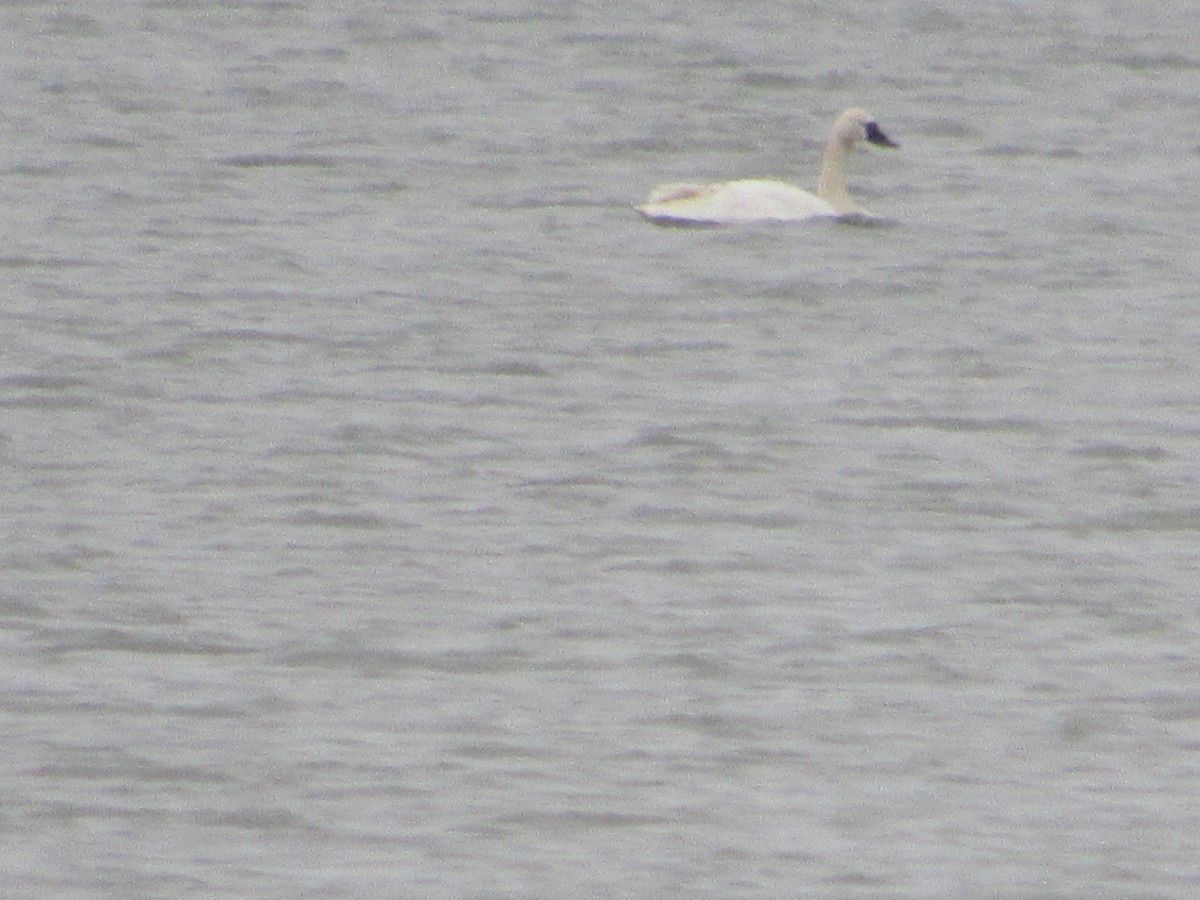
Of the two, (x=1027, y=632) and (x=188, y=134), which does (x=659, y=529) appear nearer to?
(x=1027, y=632)

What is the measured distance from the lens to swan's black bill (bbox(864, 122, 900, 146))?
18.2 m

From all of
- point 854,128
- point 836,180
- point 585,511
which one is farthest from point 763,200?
point 585,511

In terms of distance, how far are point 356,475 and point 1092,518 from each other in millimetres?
2153

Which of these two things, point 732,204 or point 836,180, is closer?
point 732,204

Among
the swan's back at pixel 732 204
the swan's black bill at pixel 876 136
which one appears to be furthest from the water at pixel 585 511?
the swan's black bill at pixel 876 136

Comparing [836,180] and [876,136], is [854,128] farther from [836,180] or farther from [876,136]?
[836,180]

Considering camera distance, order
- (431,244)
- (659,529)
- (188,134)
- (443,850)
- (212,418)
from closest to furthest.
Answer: (443,850), (659,529), (212,418), (431,244), (188,134)

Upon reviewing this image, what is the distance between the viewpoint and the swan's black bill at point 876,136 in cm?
1817

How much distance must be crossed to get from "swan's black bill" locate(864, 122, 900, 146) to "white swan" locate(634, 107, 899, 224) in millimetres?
107

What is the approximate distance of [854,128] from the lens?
1800 centimetres

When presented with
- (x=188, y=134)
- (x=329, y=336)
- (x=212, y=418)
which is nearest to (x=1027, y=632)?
(x=212, y=418)

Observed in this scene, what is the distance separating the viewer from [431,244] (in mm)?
15969

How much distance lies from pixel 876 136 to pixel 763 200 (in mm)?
1552

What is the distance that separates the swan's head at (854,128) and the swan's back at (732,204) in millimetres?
754
